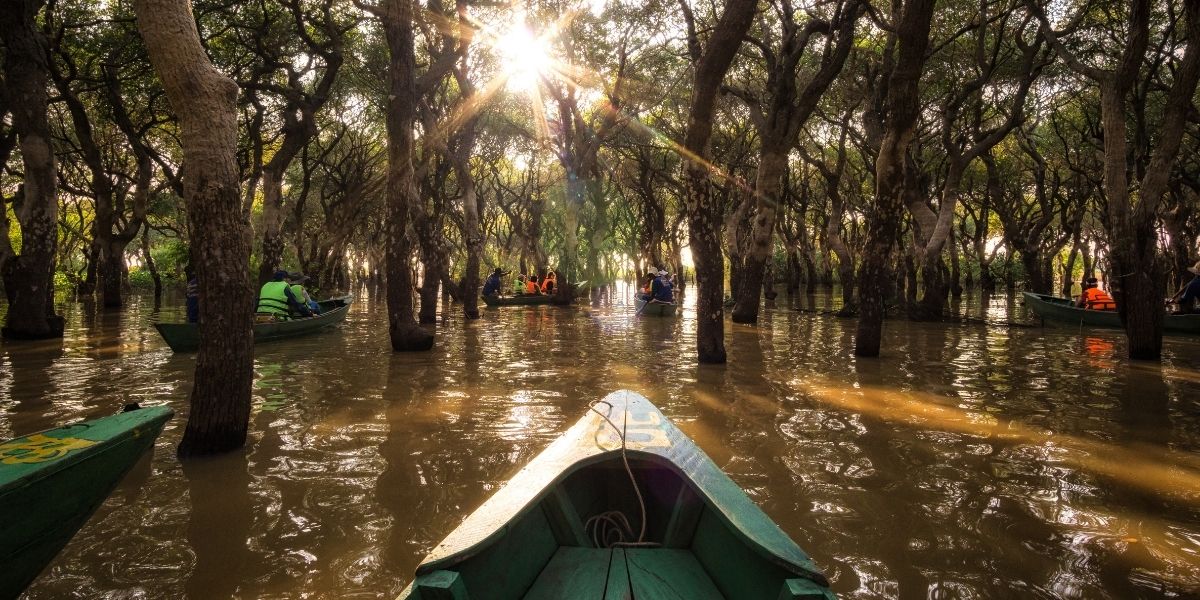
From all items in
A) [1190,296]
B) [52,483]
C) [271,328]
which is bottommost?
[52,483]

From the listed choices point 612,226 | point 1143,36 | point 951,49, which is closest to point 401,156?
point 1143,36

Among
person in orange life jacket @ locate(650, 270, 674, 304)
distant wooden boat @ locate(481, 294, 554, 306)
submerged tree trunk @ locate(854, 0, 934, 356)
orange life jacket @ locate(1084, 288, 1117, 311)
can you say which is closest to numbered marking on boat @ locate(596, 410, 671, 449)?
submerged tree trunk @ locate(854, 0, 934, 356)

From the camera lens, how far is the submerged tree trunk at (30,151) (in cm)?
1054

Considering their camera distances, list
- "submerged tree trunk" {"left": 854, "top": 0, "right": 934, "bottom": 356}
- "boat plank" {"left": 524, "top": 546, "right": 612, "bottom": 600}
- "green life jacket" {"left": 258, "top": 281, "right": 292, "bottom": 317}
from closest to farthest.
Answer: "boat plank" {"left": 524, "top": 546, "right": 612, "bottom": 600} < "submerged tree trunk" {"left": 854, "top": 0, "right": 934, "bottom": 356} < "green life jacket" {"left": 258, "top": 281, "right": 292, "bottom": 317}

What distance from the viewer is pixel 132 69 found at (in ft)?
47.1

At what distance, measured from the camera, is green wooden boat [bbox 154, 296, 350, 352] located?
9765 millimetres

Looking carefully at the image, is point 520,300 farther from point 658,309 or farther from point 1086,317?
point 1086,317

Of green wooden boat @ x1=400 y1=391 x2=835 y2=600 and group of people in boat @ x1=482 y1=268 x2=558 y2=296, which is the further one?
group of people in boat @ x1=482 y1=268 x2=558 y2=296

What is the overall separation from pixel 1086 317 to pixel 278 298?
55.0 feet

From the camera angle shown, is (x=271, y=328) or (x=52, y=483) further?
(x=271, y=328)

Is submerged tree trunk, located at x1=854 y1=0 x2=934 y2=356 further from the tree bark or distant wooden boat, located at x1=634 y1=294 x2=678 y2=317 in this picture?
distant wooden boat, located at x1=634 y1=294 x2=678 y2=317

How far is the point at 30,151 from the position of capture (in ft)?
35.6

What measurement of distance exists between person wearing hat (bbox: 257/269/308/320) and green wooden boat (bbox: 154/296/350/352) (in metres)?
0.27

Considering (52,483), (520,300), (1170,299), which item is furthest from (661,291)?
(52,483)
